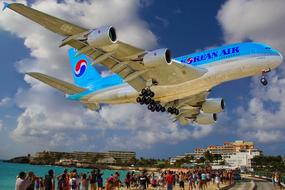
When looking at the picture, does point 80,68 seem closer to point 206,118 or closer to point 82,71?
point 82,71

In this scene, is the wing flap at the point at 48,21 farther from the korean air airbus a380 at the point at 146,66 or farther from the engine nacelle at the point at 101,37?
the engine nacelle at the point at 101,37

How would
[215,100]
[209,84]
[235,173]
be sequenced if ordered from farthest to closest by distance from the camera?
[235,173]
[215,100]
[209,84]

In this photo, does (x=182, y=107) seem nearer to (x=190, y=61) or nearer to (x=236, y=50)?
(x=190, y=61)

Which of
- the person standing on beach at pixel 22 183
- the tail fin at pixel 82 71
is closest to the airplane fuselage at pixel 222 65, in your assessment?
the tail fin at pixel 82 71

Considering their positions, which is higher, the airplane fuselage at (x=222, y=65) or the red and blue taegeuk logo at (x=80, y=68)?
the red and blue taegeuk logo at (x=80, y=68)

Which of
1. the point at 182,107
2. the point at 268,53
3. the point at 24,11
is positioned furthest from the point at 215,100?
the point at 24,11
